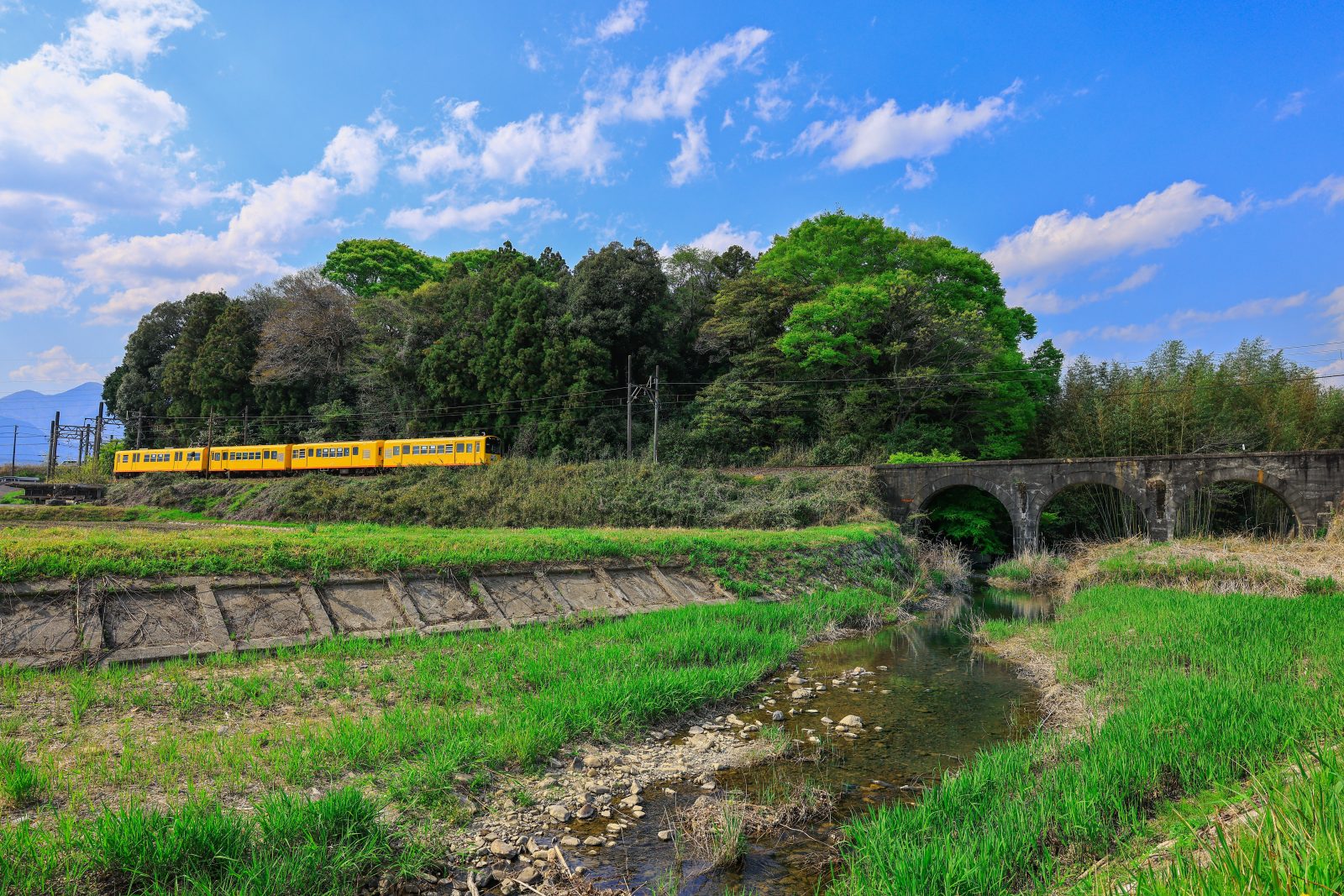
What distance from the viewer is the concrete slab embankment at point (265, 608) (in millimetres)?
6578

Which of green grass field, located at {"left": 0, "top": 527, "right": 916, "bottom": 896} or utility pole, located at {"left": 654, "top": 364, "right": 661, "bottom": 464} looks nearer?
green grass field, located at {"left": 0, "top": 527, "right": 916, "bottom": 896}

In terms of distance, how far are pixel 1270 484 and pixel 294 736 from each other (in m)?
26.6

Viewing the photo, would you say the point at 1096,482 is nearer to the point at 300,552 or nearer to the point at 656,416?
the point at 656,416

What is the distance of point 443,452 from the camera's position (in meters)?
30.8

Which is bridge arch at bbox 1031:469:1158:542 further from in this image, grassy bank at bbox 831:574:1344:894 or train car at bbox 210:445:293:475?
train car at bbox 210:445:293:475

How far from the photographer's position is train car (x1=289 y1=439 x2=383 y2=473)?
107 ft

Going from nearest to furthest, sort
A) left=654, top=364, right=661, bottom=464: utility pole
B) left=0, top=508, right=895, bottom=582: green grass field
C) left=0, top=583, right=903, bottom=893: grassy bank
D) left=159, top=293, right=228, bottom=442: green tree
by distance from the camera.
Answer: left=0, top=583, right=903, bottom=893: grassy bank
left=0, top=508, right=895, bottom=582: green grass field
left=654, top=364, right=661, bottom=464: utility pole
left=159, top=293, right=228, bottom=442: green tree

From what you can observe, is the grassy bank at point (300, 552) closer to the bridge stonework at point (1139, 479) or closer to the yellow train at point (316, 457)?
the bridge stonework at point (1139, 479)

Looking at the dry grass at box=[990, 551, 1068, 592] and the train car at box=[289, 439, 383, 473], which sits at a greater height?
the train car at box=[289, 439, 383, 473]

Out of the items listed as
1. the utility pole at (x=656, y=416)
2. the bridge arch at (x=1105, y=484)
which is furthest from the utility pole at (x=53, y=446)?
the bridge arch at (x=1105, y=484)

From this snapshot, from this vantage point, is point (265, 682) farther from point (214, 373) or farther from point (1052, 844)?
point (214, 373)

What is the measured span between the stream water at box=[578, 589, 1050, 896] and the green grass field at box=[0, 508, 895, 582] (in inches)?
156

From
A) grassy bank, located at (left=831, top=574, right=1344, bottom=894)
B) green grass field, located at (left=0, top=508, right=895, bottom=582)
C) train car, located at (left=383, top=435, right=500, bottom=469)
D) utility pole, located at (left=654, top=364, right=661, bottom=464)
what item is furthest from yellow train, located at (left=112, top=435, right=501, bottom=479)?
grassy bank, located at (left=831, top=574, right=1344, bottom=894)

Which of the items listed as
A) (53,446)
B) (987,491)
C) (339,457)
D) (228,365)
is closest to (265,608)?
(987,491)
